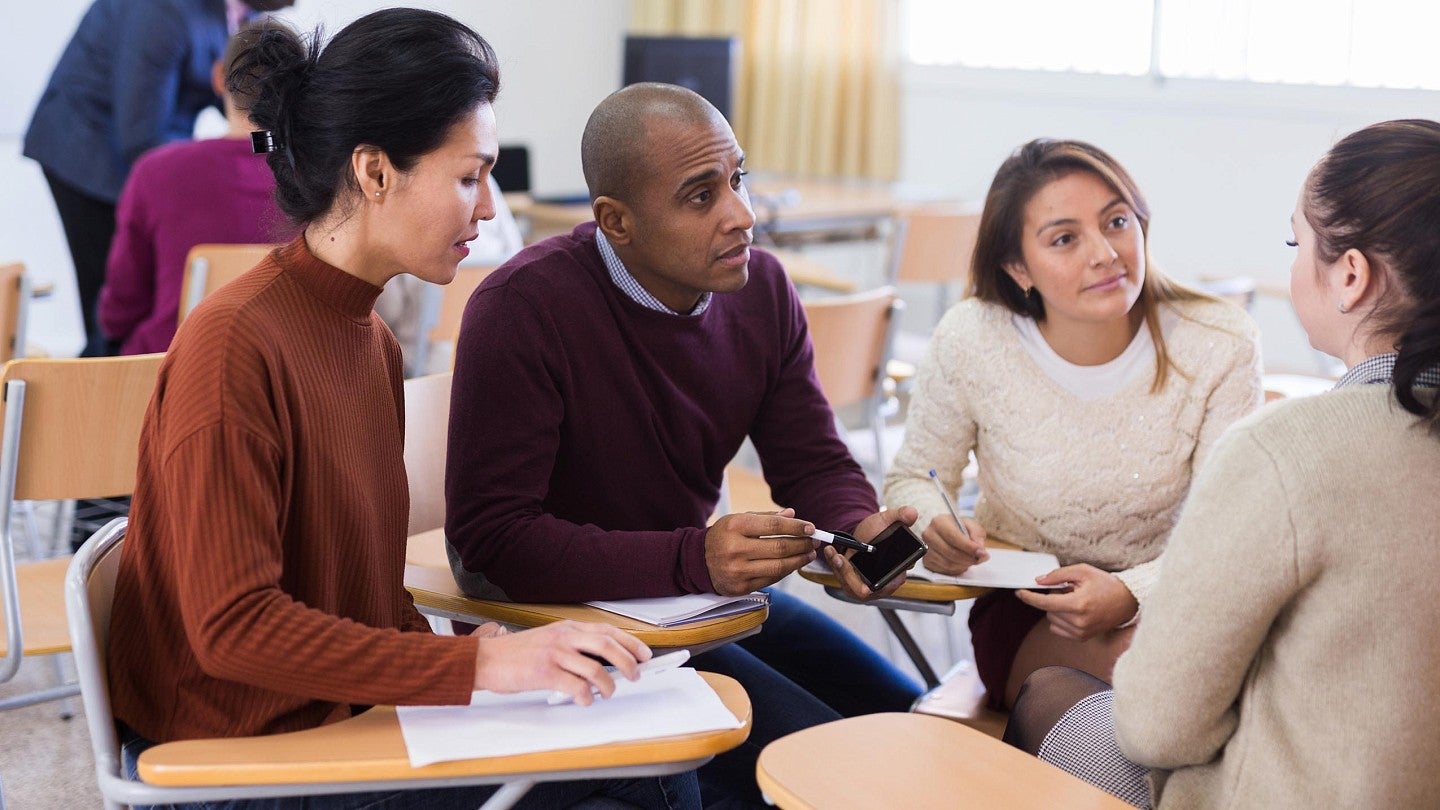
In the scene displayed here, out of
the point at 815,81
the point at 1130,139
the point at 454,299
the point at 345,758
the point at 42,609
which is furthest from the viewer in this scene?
the point at 815,81

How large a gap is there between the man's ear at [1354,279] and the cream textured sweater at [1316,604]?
12 centimetres

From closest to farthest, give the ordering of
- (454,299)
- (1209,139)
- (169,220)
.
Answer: (169,220), (454,299), (1209,139)

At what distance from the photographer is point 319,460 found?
1.38 m

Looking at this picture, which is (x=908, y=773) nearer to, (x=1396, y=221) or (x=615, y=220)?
(x=1396, y=221)

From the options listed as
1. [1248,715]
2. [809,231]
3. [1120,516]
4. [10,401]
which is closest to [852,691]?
[1120,516]

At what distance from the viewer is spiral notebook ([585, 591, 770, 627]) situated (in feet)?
5.32

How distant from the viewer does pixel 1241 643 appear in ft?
3.92

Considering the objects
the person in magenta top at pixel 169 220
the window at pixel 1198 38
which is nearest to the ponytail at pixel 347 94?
the person in magenta top at pixel 169 220

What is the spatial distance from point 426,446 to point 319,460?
27.5 inches

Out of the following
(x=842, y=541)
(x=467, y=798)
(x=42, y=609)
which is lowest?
(x=42, y=609)

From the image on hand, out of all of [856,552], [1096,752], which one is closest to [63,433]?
[856,552]

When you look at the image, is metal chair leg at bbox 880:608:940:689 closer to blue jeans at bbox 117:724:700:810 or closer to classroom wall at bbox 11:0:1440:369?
blue jeans at bbox 117:724:700:810

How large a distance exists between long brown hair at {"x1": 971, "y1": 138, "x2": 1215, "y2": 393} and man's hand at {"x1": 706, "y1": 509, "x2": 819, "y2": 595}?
74 centimetres

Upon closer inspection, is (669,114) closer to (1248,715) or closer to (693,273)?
(693,273)
